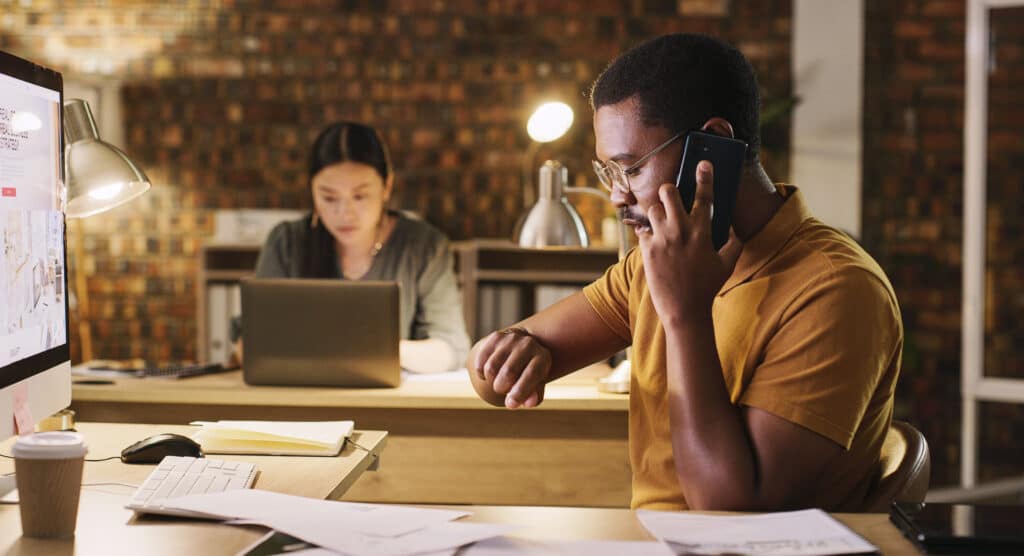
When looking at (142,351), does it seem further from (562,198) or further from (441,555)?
(441,555)

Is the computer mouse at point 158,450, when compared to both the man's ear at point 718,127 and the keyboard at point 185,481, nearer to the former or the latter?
the keyboard at point 185,481

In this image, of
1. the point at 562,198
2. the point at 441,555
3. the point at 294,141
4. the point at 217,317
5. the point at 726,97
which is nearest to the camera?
the point at 441,555

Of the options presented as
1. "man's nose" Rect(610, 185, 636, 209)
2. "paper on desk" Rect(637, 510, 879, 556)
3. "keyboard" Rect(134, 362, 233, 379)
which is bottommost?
"keyboard" Rect(134, 362, 233, 379)

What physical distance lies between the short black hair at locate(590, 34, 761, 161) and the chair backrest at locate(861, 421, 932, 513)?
19.2 inches

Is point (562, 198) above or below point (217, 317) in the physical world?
above

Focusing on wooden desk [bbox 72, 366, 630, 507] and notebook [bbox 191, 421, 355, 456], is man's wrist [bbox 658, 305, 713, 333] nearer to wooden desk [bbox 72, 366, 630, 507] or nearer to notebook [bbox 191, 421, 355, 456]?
notebook [bbox 191, 421, 355, 456]

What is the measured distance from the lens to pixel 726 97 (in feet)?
4.78

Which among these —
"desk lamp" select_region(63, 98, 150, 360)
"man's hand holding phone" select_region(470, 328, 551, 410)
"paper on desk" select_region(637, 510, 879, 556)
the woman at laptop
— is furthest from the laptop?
"paper on desk" select_region(637, 510, 879, 556)

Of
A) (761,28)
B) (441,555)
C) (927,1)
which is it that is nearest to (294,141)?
(761,28)

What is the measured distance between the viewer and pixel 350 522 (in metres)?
1.15

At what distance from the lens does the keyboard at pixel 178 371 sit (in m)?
2.69

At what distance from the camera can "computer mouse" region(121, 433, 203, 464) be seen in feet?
5.16

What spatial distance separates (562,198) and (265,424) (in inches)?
41.3

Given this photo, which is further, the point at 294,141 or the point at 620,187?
the point at 294,141
